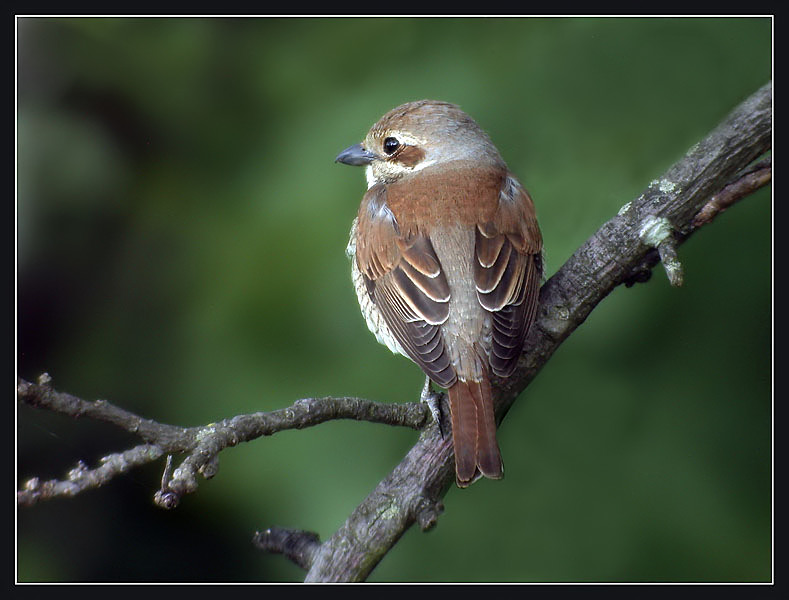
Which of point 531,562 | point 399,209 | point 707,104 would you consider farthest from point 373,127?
point 531,562

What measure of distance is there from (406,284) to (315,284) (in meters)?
0.56

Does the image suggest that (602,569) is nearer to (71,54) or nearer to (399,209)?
(399,209)

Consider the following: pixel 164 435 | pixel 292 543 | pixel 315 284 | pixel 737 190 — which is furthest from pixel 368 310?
pixel 737 190

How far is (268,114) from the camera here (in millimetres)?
4367

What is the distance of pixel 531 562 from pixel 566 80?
2218 mm

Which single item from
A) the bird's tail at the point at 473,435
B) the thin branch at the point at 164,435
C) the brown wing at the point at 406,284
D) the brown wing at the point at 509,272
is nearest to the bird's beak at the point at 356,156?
the brown wing at the point at 406,284

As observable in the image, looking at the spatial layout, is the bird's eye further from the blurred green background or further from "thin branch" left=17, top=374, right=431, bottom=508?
"thin branch" left=17, top=374, right=431, bottom=508

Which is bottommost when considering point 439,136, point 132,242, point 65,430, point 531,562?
point 531,562

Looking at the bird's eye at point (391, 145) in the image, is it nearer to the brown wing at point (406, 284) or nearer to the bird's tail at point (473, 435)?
the brown wing at point (406, 284)

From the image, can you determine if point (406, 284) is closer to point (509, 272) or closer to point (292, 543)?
point (509, 272)

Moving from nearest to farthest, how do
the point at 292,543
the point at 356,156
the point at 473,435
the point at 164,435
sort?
the point at 164,435 < the point at 292,543 < the point at 473,435 < the point at 356,156

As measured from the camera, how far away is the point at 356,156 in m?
4.57

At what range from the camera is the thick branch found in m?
3.30

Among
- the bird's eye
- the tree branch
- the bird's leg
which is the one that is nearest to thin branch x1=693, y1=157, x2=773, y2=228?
the tree branch
